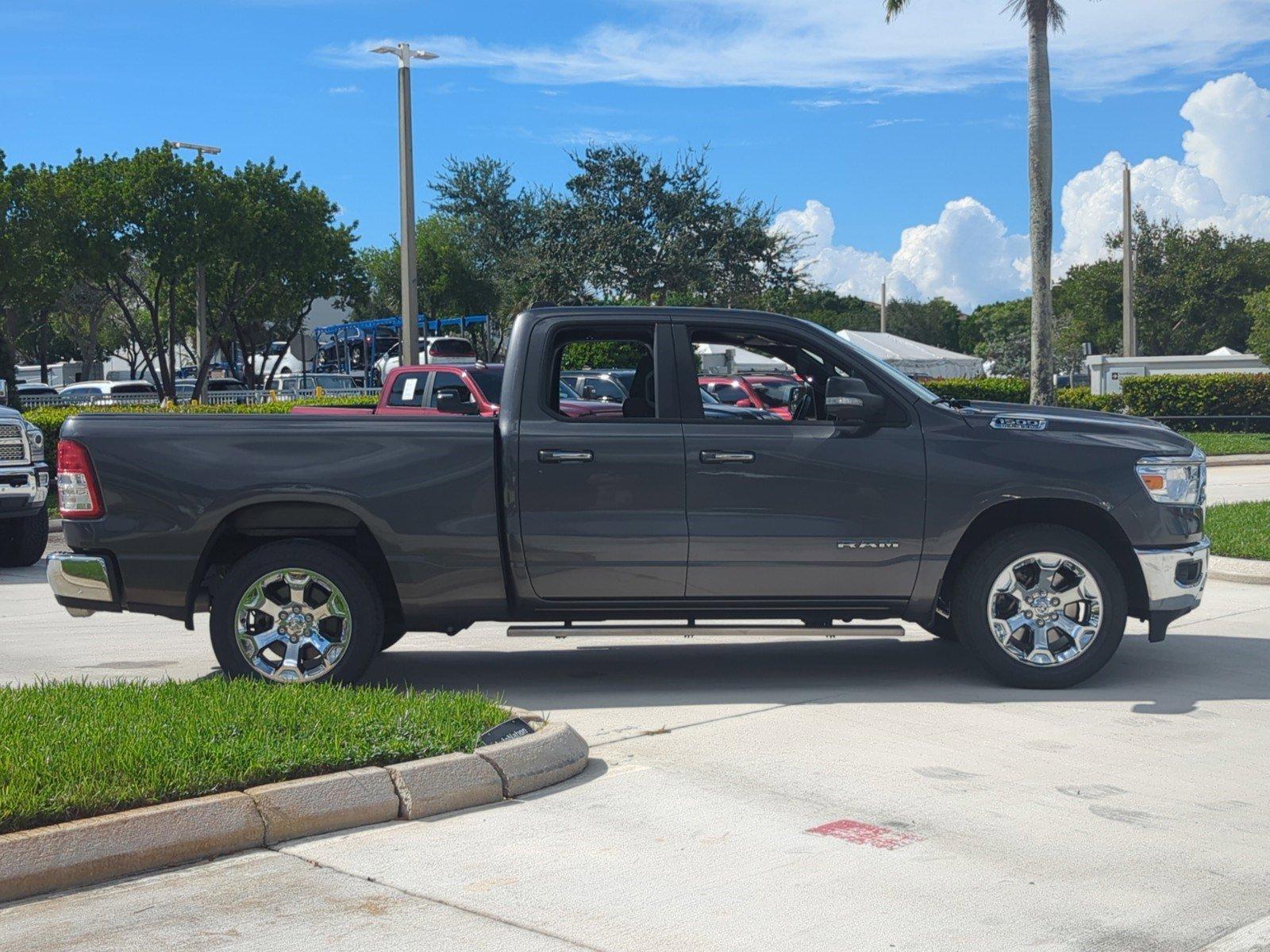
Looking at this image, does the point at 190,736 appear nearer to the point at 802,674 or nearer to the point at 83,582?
the point at 83,582

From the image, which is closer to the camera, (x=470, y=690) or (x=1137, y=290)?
(x=470, y=690)

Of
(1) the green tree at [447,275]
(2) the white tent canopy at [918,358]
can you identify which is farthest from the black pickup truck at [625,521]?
(1) the green tree at [447,275]

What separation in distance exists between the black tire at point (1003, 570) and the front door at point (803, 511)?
1.17ft

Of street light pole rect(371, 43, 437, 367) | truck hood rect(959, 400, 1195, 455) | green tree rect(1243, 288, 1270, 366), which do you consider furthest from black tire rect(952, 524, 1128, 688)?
green tree rect(1243, 288, 1270, 366)

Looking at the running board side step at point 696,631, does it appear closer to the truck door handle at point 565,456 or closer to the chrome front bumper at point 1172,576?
the truck door handle at point 565,456

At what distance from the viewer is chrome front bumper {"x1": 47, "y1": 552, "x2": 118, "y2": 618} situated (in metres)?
7.08

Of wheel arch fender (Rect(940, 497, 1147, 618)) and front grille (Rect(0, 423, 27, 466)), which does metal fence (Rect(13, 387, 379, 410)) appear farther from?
wheel arch fender (Rect(940, 497, 1147, 618))

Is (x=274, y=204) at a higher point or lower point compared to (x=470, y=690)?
higher

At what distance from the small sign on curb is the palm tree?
1796 cm

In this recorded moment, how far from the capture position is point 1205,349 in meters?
70.8

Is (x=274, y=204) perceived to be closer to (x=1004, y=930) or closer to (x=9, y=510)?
(x=9, y=510)

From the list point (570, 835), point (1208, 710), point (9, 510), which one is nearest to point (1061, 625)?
point (1208, 710)

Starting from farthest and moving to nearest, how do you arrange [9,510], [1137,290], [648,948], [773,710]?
1. [1137,290]
2. [9,510]
3. [773,710]
4. [648,948]

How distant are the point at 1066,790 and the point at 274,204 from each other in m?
41.0
